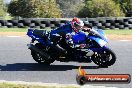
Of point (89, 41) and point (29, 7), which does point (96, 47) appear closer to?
point (89, 41)

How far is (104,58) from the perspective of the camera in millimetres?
11734

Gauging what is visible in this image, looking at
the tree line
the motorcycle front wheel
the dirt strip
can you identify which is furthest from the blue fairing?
the tree line

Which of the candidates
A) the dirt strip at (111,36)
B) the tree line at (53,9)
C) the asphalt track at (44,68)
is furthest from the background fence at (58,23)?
the tree line at (53,9)

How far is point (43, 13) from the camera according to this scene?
Answer: 1430 inches

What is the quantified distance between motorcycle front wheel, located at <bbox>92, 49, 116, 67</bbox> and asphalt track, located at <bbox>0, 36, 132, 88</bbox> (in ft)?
0.49

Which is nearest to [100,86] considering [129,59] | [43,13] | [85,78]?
[85,78]

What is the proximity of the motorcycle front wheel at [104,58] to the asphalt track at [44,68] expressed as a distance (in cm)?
15

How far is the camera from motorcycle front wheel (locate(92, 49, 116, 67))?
11.6 meters

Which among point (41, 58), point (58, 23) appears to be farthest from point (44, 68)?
point (58, 23)

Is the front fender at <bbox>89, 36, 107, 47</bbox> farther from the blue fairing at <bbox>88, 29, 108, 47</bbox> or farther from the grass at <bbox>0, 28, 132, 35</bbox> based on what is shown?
the grass at <bbox>0, 28, 132, 35</bbox>

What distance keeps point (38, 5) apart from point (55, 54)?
24.8 meters

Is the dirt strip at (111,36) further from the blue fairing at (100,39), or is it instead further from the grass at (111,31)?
the blue fairing at (100,39)

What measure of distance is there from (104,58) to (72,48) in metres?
0.92

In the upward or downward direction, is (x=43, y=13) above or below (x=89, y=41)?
below
